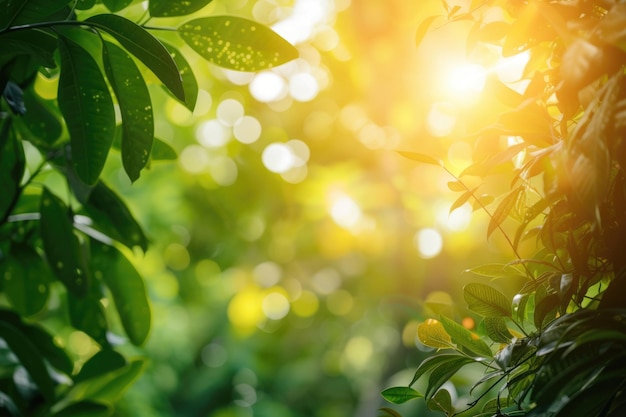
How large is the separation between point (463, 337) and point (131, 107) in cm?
47

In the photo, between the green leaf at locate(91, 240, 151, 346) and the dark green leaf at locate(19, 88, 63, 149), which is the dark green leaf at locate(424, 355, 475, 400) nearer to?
the green leaf at locate(91, 240, 151, 346)

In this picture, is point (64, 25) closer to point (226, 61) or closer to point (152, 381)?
point (226, 61)

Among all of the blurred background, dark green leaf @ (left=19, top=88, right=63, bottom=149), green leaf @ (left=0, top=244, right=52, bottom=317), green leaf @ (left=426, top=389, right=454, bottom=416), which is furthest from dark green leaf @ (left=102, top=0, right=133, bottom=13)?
the blurred background

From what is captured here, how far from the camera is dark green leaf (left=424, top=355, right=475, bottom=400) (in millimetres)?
617

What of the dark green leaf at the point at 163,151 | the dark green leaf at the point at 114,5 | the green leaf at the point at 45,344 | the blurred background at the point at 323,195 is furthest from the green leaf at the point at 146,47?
the blurred background at the point at 323,195

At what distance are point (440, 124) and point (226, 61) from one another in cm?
267

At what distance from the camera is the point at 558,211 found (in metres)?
0.59

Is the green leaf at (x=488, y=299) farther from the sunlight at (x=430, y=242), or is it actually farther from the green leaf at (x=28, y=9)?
the sunlight at (x=430, y=242)

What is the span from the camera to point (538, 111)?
0.58 metres

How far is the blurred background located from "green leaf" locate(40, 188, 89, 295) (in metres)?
1.30

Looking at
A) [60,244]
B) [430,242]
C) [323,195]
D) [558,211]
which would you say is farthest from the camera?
[323,195]

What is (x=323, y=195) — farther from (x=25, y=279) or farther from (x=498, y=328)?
(x=498, y=328)

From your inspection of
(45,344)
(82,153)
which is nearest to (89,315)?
(45,344)

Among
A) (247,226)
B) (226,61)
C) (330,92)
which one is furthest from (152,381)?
(226,61)
